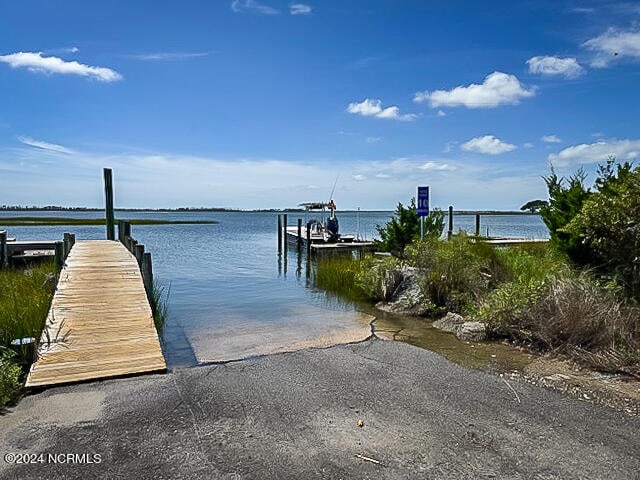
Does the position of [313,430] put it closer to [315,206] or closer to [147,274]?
[147,274]

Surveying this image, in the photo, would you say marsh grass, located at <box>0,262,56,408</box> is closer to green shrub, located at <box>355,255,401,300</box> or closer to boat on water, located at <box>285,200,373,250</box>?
green shrub, located at <box>355,255,401,300</box>

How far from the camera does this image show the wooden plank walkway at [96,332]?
16.2 ft

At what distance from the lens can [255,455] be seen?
11.1 ft

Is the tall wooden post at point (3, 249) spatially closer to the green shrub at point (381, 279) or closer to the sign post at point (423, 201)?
the green shrub at point (381, 279)

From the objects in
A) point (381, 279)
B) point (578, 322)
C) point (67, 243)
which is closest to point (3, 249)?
point (67, 243)

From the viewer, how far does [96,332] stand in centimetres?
595

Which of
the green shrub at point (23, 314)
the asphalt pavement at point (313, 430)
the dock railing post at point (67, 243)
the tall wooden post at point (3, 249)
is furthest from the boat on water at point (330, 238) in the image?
the asphalt pavement at point (313, 430)

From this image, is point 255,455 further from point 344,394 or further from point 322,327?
point 322,327

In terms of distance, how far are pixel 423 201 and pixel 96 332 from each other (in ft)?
26.9

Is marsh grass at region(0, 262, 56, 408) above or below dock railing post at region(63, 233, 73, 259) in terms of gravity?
below

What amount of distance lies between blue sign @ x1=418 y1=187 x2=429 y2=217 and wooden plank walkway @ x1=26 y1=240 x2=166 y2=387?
21.9 feet

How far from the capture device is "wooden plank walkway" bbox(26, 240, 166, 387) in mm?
4945

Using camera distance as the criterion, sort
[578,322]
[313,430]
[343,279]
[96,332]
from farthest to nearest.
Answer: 1. [343,279]
2. [96,332]
3. [578,322]
4. [313,430]

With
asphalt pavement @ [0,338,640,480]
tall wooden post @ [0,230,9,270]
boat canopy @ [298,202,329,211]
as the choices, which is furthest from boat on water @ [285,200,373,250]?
asphalt pavement @ [0,338,640,480]
